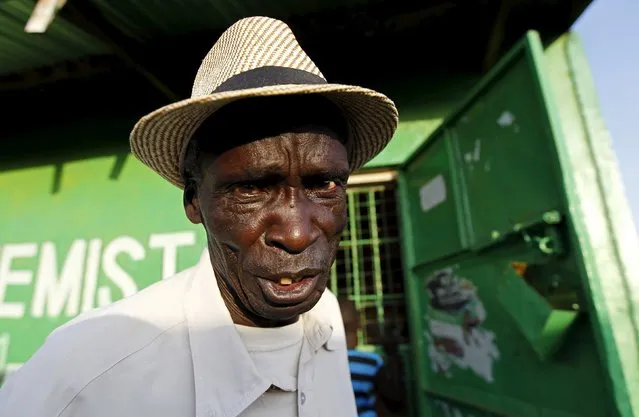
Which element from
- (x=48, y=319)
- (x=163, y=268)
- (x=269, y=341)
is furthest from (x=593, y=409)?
(x=48, y=319)

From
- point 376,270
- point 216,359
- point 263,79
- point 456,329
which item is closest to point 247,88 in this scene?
point 263,79

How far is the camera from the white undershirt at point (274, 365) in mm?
928

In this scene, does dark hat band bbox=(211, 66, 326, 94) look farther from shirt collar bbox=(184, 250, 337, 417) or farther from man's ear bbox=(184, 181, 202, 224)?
shirt collar bbox=(184, 250, 337, 417)

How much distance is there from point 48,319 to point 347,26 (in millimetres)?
3572

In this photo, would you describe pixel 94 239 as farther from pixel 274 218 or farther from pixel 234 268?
pixel 274 218

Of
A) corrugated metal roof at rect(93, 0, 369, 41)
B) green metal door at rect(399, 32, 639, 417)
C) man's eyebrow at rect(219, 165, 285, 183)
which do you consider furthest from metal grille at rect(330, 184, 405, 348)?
man's eyebrow at rect(219, 165, 285, 183)

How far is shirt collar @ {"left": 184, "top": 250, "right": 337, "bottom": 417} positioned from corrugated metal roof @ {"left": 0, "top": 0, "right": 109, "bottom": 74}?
2.74 metres

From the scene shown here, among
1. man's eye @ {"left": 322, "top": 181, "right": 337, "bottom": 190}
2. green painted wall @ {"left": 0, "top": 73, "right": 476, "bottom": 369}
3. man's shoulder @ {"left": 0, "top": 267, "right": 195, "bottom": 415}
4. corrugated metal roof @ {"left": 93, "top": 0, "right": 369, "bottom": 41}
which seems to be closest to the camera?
man's shoulder @ {"left": 0, "top": 267, "right": 195, "bottom": 415}

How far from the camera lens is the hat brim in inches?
31.8

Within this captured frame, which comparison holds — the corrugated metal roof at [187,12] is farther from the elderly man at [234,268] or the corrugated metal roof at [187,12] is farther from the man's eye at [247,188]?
the man's eye at [247,188]

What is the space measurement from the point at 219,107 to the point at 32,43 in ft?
10.5

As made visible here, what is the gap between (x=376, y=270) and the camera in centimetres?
353

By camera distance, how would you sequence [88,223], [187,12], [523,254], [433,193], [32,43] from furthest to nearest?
[88,223]
[32,43]
[433,193]
[187,12]
[523,254]

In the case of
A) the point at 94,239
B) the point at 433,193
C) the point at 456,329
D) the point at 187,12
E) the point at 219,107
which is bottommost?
the point at 456,329
